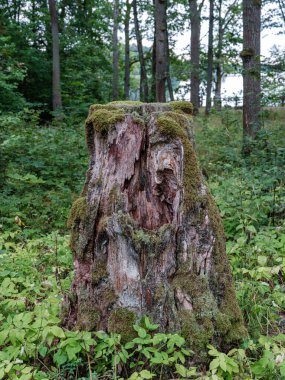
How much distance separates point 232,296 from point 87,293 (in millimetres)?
1116

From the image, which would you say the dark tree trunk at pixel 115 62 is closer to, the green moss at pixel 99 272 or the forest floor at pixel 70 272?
the forest floor at pixel 70 272

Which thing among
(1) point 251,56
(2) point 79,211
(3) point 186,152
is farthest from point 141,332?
(1) point 251,56

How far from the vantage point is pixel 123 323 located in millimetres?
2588

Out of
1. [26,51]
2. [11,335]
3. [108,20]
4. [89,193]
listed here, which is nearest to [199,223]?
[89,193]

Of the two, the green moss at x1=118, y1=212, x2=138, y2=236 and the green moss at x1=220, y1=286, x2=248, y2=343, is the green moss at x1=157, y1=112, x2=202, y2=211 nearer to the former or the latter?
the green moss at x1=118, y1=212, x2=138, y2=236

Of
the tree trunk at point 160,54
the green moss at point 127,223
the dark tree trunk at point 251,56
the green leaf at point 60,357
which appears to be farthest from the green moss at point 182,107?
the tree trunk at point 160,54

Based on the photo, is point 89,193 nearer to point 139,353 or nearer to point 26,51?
point 139,353

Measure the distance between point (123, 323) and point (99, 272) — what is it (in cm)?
39

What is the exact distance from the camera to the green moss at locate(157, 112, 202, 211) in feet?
9.21

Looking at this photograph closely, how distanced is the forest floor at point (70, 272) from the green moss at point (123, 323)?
100 millimetres

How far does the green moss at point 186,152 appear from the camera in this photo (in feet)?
9.21

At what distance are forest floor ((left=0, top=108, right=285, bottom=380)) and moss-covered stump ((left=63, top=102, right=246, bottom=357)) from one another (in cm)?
22

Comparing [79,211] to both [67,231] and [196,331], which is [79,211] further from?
[67,231]

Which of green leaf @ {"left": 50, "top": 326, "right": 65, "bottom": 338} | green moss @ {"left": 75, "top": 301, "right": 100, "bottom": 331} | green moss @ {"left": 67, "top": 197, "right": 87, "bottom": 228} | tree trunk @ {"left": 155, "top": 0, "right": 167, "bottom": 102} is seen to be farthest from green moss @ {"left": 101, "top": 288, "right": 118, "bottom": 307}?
tree trunk @ {"left": 155, "top": 0, "right": 167, "bottom": 102}
